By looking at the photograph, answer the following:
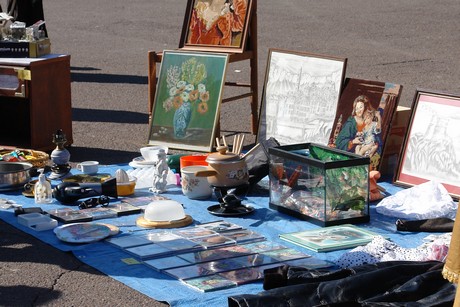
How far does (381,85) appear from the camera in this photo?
629cm

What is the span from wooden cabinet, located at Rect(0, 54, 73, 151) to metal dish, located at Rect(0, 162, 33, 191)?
0.71 meters

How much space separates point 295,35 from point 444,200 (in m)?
7.24

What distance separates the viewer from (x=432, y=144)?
19.5 ft

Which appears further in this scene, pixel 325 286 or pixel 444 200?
pixel 444 200

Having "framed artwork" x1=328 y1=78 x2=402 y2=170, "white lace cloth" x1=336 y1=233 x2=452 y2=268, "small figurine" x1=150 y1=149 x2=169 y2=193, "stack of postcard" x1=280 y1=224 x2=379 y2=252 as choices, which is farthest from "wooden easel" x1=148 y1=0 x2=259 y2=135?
"white lace cloth" x1=336 y1=233 x2=452 y2=268

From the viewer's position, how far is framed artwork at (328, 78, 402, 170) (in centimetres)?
620

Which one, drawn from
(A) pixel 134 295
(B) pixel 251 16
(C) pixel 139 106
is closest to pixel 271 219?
(A) pixel 134 295

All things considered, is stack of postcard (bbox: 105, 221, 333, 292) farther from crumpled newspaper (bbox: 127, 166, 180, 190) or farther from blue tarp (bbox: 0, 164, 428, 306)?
crumpled newspaper (bbox: 127, 166, 180, 190)

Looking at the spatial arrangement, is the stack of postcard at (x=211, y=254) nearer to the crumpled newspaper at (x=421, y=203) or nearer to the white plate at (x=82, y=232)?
the white plate at (x=82, y=232)

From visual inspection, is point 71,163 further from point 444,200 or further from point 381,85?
point 444,200

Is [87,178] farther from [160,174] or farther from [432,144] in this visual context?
[432,144]

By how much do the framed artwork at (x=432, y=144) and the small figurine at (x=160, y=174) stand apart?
1465mm

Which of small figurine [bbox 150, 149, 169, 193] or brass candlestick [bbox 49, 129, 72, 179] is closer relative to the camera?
small figurine [bbox 150, 149, 169, 193]

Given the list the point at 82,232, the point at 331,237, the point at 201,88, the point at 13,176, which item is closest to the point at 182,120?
the point at 201,88
